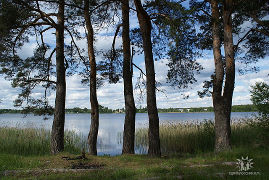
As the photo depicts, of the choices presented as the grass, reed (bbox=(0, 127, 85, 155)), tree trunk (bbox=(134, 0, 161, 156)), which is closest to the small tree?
the grass

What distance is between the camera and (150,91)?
367 inches

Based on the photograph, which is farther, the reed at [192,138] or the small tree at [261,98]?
the reed at [192,138]

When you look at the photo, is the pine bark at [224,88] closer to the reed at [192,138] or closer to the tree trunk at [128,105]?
the reed at [192,138]

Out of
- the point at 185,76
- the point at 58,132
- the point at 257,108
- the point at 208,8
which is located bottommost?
the point at 58,132

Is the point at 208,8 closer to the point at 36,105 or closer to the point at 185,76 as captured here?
the point at 185,76

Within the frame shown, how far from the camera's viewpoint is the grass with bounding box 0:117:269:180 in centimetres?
576

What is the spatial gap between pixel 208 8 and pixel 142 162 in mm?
9355

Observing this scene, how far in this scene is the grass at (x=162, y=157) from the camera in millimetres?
5758

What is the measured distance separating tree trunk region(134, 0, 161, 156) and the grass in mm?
577

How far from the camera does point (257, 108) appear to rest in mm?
10602

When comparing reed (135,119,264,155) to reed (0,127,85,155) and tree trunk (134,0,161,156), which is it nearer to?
tree trunk (134,0,161,156)

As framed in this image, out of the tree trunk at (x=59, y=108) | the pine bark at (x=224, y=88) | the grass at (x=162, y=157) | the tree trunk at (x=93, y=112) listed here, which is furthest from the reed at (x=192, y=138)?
the tree trunk at (x=59, y=108)

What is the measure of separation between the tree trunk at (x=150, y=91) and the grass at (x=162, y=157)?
22.7 inches

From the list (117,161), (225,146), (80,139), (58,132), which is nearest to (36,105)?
(58,132)
